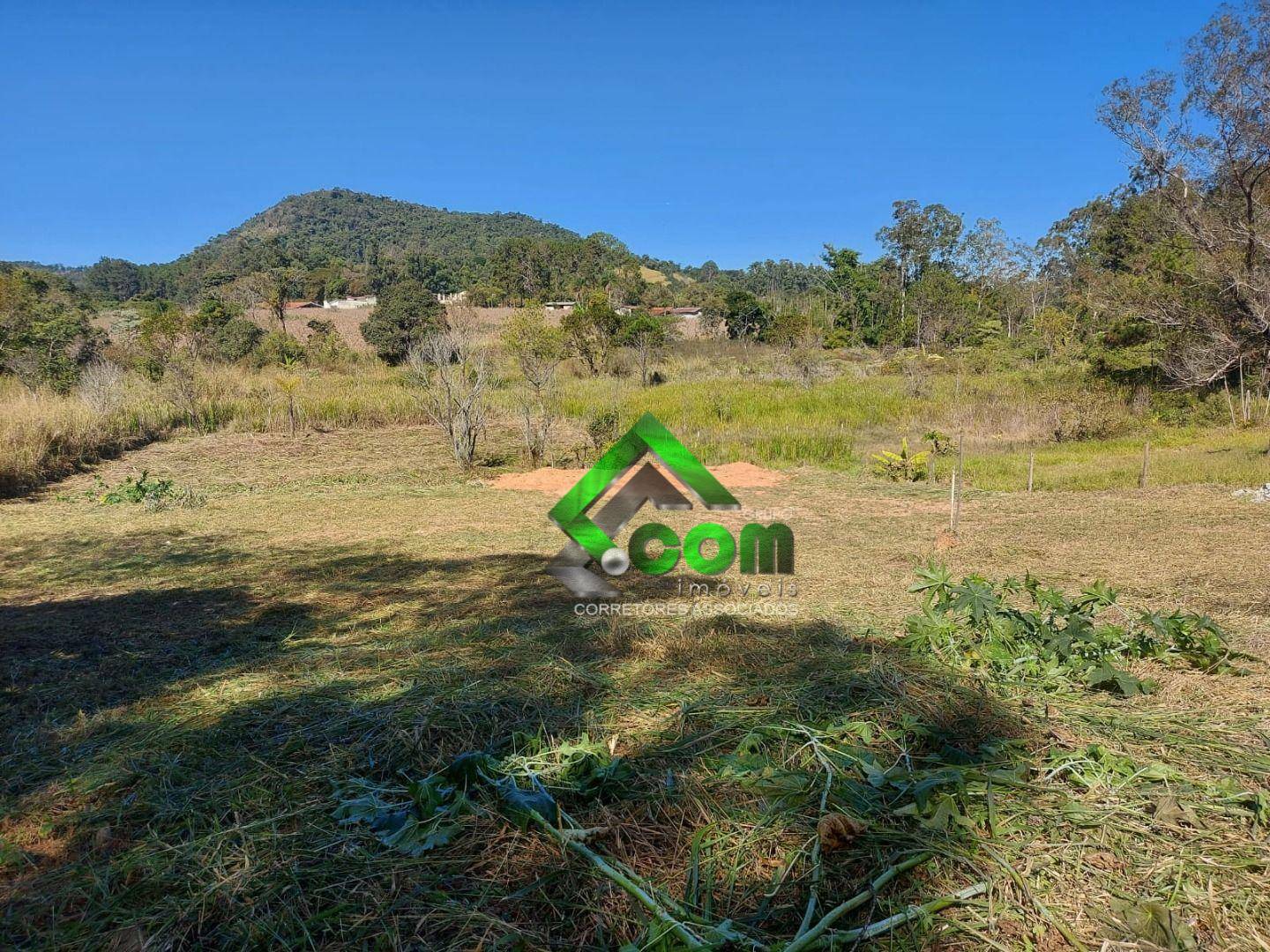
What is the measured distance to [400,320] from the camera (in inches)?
990

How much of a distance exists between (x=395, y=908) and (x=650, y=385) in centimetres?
1923

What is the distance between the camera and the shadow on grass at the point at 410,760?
1.32m

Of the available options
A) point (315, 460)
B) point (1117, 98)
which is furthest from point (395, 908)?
point (1117, 98)

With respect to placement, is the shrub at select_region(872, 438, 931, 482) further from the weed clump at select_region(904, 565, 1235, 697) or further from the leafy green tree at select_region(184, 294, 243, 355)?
the leafy green tree at select_region(184, 294, 243, 355)

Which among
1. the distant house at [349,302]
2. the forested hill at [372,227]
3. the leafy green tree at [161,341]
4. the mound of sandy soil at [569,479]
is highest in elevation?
the forested hill at [372,227]

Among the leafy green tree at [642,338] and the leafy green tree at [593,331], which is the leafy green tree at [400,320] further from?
the leafy green tree at [642,338]

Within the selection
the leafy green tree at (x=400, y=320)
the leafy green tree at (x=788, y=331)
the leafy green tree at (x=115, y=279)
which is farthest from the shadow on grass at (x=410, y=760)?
the leafy green tree at (x=115, y=279)

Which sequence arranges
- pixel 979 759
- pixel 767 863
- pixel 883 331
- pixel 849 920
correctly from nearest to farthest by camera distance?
1. pixel 849 920
2. pixel 767 863
3. pixel 979 759
4. pixel 883 331

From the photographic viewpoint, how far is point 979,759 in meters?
1.67

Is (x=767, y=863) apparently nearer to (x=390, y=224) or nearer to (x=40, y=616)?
(x=40, y=616)

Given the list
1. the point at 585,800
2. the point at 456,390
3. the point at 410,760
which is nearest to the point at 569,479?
the point at 456,390

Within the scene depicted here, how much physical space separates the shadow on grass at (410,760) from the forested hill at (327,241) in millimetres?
53422

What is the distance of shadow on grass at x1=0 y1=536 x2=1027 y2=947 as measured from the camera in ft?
4.33

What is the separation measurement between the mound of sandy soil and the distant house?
126 feet
